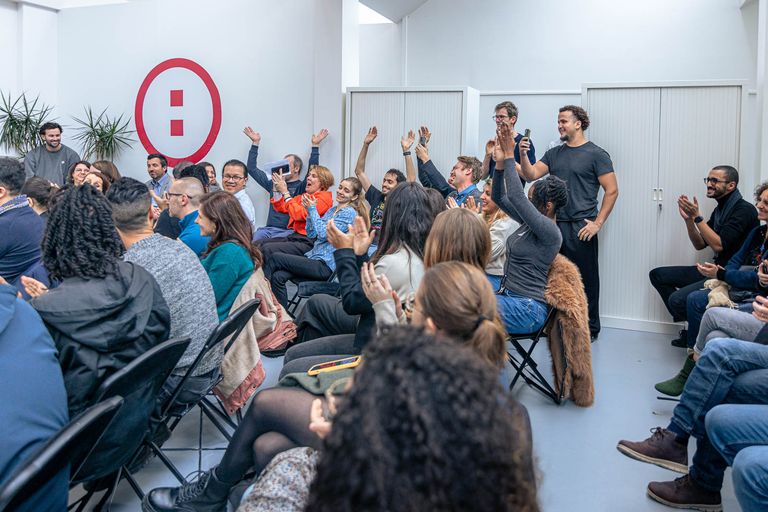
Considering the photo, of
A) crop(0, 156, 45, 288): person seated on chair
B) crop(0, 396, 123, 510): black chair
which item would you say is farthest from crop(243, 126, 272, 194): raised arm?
crop(0, 396, 123, 510): black chair

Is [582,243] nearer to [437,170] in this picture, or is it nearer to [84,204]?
[437,170]

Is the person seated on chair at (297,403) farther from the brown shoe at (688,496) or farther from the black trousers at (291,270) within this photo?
the black trousers at (291,270)

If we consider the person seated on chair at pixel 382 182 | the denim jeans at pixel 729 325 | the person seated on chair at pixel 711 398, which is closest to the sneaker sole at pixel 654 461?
the person seated on chair at pixel 711 398

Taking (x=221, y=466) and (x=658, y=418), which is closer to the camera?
(x=221, y=466)

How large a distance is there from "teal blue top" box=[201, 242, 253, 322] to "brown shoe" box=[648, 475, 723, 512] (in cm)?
203

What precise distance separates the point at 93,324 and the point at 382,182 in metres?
4.39

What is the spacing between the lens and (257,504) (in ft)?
4.27

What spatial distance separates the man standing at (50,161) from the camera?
7.26 m

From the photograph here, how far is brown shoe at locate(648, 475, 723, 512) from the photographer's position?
2.65 metres

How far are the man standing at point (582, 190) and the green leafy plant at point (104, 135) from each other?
4.74 m

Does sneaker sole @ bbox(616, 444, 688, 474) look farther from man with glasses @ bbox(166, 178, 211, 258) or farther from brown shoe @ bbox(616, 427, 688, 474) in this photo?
man with glasses @ bbox(166, 178, 211, 258)

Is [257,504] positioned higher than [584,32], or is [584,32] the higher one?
[584,32]

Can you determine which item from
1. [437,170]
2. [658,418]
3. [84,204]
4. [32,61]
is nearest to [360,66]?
[437,170]

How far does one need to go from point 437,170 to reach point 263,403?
4.15 m
